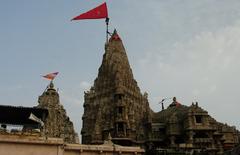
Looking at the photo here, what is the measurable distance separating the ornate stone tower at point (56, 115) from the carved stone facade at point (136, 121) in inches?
126

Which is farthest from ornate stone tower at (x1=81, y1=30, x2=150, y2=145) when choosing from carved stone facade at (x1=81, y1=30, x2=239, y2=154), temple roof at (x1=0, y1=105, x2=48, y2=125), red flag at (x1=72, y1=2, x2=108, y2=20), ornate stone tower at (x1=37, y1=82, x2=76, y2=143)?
red flag at (x1=72, y1=2, x2=108, y2=20)

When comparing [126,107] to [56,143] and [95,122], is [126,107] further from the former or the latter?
[56,143]

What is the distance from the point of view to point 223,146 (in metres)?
53.9

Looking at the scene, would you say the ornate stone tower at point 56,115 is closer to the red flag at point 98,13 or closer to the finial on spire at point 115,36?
the finial on spire at point 115,36

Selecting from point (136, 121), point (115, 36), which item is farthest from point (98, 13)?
point (115, 36)

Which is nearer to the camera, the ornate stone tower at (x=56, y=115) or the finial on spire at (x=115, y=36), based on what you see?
the ornate stone tower at (x=56, y=115)

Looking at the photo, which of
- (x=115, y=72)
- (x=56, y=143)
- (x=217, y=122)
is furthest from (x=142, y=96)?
(x=56, y=143)

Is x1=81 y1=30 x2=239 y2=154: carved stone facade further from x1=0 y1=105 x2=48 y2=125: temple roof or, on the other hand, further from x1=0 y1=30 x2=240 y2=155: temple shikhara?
x1=0 y1=105 x2=48 y2=125: temple roof

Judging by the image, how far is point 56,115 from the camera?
5441 centimetres

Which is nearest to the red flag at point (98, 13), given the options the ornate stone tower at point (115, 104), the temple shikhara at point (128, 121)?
the temple shikhara at point (128, 121)

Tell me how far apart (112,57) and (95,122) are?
504 inches

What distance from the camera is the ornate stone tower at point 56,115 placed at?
171 ft

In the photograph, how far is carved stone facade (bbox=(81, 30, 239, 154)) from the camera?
52.1 meters

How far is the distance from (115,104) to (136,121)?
4607mm
